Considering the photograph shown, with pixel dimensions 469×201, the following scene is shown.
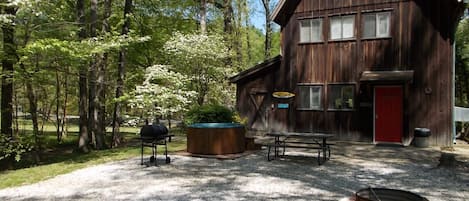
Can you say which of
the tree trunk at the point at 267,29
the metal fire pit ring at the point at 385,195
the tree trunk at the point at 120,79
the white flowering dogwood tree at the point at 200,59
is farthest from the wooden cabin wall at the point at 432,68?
the tree trunk at the point at 267,29

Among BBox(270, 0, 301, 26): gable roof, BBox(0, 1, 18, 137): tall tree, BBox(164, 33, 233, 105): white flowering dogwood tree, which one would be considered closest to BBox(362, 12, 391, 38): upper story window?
BBox(270, 0, 301, 26): gable roof

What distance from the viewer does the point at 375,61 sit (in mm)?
14242

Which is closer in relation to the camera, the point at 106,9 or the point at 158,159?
the point at 158,159

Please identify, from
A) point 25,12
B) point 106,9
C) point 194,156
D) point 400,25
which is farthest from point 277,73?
point 25,12

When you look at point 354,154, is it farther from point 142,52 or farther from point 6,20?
point 142,52

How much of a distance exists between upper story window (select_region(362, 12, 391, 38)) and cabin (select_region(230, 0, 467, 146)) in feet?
0.12

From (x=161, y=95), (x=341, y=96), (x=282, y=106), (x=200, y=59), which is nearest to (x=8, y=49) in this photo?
(x=161, y=95)

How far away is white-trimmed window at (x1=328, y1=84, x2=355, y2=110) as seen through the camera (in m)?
14.7

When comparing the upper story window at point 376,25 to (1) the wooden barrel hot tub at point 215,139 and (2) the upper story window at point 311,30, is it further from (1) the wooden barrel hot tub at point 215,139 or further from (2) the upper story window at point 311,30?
(1) the wooden barrel hot tub at point 215,139

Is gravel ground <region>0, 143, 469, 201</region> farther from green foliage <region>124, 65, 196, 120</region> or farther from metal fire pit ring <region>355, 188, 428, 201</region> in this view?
green foliage <region>124, 65, 196, 120</region>

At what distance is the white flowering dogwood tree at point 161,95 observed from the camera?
1444 centimetres

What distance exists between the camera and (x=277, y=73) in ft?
53.6

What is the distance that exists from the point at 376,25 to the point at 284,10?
388 centimetres

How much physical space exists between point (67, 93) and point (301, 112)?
12.1m
